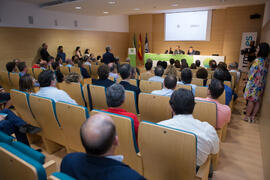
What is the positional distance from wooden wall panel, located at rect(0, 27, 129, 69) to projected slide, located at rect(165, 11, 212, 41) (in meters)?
3.91

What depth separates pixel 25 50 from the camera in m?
8.84

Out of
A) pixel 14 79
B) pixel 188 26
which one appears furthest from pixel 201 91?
pixel 188 26

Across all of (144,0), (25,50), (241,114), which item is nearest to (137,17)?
(144,0)

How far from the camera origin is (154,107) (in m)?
2.53

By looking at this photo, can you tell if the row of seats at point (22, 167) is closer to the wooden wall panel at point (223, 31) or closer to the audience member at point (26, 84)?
the audience member at point (26, 84)

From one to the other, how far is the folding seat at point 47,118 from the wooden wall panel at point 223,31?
11.3 metres

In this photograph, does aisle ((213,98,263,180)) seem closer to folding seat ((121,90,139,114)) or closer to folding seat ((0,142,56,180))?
folding seat ((121,90,139,114))

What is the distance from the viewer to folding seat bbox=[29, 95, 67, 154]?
7.27 ft

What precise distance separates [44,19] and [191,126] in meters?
9.98

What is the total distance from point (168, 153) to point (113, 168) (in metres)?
0.71

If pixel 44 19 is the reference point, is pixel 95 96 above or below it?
below

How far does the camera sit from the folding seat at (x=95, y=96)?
9.91 ft

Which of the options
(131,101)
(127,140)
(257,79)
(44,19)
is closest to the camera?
(127,140)

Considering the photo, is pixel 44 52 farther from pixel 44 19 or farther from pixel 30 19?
pixel 44 19
